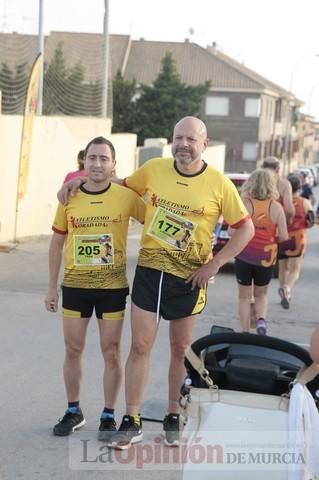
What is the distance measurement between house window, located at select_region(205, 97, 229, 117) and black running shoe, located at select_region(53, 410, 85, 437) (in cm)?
6868

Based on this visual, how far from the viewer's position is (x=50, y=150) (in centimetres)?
1753

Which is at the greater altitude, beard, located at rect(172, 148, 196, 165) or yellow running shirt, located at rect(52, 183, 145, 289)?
beard, located at rect(172, 148, 196, 165)

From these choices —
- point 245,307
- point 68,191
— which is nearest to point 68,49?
point 245,307

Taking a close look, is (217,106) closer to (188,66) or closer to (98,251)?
(188,66)

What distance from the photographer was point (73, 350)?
5.66 meters

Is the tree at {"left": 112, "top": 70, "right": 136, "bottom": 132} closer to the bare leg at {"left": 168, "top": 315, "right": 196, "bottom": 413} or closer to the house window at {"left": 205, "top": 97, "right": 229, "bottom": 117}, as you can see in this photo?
the house window at {"left": 205, "top": 97, "right": 229, "bottom": 117}

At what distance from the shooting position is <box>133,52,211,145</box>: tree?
1837 inches

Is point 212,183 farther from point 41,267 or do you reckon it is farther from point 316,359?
point 41,267

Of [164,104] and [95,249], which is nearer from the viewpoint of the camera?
[95,249]

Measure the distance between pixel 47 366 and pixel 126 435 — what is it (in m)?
2.17

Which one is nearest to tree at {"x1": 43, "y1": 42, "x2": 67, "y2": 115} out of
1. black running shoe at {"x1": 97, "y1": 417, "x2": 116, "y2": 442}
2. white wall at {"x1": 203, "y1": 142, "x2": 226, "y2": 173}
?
white wall at {"x1": 203, "y1": 142, "x2": 226, "y2": 173}

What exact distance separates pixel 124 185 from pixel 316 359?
8.11 feet

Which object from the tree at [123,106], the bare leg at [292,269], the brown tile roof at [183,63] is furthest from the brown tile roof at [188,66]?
the bare leg at [292,269]

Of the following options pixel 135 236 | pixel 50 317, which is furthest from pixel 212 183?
pixel 135 236
